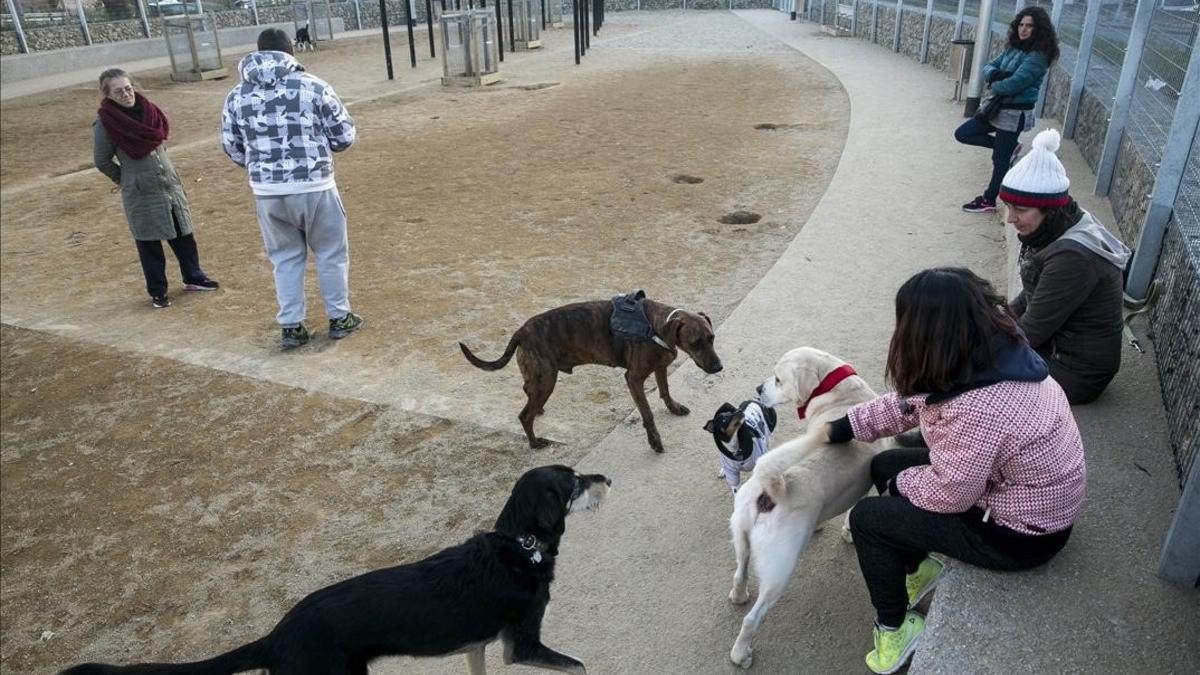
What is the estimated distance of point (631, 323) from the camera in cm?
402

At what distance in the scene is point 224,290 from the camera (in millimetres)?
6668

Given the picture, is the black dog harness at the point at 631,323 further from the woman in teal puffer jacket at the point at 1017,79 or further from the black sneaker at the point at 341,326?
the woman in teal puffer jacket at the point at 1017,79

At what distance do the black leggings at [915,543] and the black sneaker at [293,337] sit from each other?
4233 mm

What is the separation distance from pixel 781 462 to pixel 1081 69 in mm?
6541

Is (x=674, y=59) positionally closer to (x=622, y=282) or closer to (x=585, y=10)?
(x=585, y=10)

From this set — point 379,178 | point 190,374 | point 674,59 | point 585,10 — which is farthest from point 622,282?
point 585,10

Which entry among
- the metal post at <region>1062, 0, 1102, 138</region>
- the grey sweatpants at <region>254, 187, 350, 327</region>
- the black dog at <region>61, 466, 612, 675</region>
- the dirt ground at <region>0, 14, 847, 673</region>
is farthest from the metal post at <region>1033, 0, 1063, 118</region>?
the black dog at <region>61, 466, 612, 675</region>

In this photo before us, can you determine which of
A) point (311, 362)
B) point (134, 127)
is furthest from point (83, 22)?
point (311, 362)

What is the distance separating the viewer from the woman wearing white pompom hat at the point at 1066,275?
3146 mm

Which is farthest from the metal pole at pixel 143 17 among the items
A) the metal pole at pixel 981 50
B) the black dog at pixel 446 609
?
the black dog at pixel 446 609

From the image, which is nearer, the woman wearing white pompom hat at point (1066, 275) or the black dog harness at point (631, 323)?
the woman wearing white pompom hat at point (1066, 275)

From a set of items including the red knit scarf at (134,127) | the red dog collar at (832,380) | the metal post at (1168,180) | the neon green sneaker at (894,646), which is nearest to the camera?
the neon green sneaker at (894,646)

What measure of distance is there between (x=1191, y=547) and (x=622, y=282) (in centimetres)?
423

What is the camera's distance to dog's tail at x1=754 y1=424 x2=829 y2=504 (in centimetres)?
261
